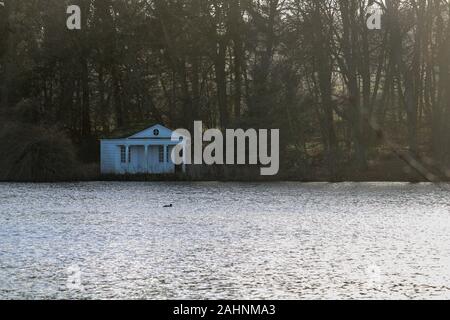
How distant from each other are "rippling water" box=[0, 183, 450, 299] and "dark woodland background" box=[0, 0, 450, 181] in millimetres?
12627

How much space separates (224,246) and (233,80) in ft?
126

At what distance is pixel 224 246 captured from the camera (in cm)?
1655

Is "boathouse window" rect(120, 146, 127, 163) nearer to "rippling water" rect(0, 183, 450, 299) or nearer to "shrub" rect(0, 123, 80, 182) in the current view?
"shrub" rect(0, 123, 80, 182)

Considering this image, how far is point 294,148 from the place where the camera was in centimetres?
4822

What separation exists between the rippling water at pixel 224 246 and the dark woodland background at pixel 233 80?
41.4 feet

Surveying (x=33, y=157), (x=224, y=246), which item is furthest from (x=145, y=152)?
(x=224, y=246)

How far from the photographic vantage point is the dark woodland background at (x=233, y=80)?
4372cm

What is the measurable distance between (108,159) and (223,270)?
3738cm

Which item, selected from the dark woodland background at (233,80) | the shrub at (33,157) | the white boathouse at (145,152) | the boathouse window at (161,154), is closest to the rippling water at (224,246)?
the shrub at (33,157)

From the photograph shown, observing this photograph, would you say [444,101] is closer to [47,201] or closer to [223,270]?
[47,201]

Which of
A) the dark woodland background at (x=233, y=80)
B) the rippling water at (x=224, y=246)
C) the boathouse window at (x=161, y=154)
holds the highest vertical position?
the dark woodland background at (x=233, y=80)

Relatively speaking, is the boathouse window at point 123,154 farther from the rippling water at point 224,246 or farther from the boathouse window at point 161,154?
the rippling water at point 224,246

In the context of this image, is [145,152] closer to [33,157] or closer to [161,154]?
[161,154]
